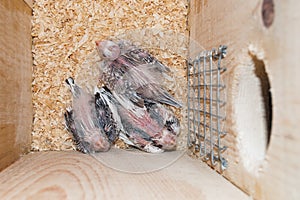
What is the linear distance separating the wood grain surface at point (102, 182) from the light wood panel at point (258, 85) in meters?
0.07

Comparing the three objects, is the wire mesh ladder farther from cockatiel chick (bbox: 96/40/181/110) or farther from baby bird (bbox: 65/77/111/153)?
baby bird (bbox: 65/77/111/153)

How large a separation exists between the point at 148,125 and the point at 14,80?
0.40 m

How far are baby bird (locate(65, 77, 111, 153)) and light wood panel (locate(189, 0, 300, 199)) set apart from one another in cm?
41

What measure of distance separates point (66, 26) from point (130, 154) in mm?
470

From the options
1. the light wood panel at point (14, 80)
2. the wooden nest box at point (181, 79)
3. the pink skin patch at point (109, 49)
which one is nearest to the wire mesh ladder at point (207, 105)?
the wooden nest box at point (181, 79)

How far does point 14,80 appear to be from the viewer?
0.98 m

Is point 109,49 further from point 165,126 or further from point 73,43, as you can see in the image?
point 165,126

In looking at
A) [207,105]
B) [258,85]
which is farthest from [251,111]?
[207,105]

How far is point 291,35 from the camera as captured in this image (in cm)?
50

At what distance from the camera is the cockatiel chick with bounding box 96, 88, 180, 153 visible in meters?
1.07

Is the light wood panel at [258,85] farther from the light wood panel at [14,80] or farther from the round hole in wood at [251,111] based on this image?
the light wood panel at [14,80]

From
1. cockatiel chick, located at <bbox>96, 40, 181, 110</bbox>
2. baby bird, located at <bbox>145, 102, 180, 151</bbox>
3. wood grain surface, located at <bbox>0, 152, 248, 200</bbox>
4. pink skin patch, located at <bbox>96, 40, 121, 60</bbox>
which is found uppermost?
pink skin patch, located at <bbox>96, 40, 121, 60</bbox>

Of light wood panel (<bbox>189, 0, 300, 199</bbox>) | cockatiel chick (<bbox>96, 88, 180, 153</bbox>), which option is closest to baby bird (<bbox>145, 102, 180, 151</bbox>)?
cockatiel chick (<bbox>96, 88, 180, 153</bbox>)

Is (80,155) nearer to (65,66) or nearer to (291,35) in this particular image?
(65,66)
